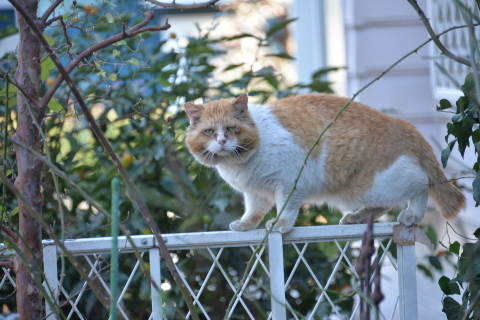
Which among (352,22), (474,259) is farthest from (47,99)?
(352,22)

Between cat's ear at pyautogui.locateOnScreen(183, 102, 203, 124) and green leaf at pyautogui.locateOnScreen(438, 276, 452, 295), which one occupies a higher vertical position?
cat's ear at pyautogui.locateOnScreen(183, 102, 203, 124)

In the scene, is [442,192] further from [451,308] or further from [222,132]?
[222,132]

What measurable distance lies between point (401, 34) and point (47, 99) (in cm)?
332

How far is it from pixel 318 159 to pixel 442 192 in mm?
481

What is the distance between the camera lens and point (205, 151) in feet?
7.41

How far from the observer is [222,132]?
224 cm

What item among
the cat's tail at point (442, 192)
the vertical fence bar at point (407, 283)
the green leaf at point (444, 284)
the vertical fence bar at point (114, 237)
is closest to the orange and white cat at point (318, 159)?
the cat's tail at point (442, 192)

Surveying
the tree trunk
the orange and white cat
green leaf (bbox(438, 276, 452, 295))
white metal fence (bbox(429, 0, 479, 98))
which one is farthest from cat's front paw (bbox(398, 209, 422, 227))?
white metal fence (bbox(429, 0, 479, 98))

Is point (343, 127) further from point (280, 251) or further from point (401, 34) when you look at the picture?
point (401, 34)

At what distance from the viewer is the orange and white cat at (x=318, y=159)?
2219 mm

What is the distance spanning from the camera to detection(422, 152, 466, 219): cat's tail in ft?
7.34

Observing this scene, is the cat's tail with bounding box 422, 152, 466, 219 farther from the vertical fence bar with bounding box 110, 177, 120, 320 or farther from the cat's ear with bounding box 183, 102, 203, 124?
the vertical fence bar with bounding box 110, 177, 120, 320

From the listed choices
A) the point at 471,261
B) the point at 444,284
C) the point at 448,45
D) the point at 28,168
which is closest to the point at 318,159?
the point at 444,284

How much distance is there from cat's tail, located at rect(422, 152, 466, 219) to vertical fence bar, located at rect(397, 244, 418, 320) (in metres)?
0.48
